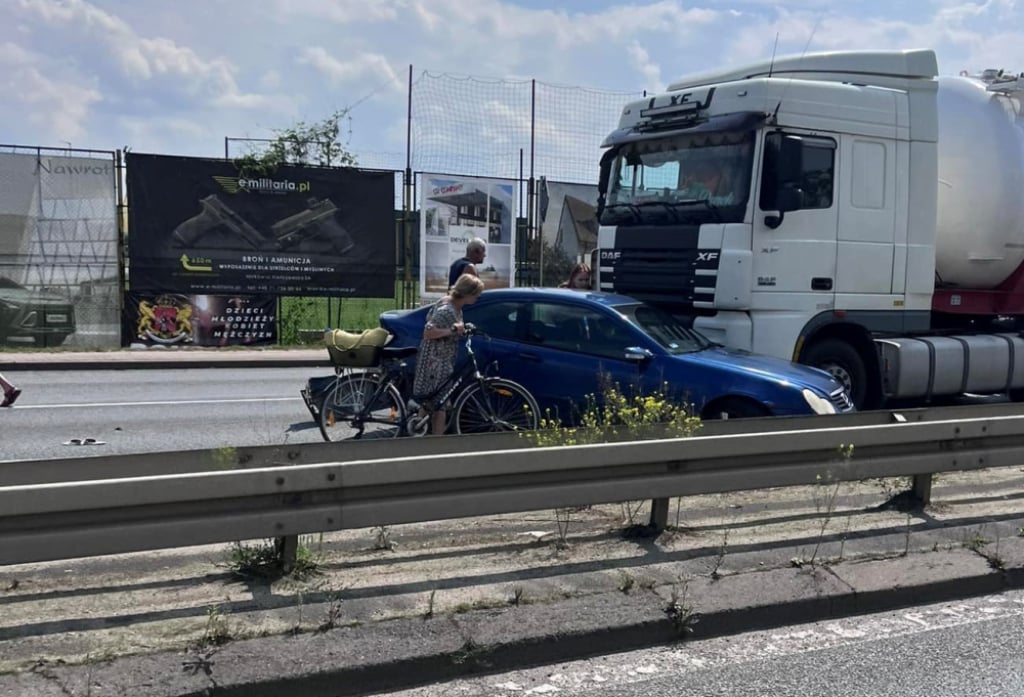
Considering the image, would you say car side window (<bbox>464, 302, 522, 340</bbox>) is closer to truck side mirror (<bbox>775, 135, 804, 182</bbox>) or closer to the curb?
truck side mirror (<bbox>775, 135, 804, 182</bbox>)

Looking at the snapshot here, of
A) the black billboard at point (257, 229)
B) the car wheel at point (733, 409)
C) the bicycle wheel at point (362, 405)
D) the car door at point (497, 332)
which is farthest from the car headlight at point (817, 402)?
the black billboard at point (257, 229)

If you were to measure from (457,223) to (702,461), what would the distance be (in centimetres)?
1454

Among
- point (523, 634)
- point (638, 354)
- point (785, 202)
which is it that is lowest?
point (523, 634)

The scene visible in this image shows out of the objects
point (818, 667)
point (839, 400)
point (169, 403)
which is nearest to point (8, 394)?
point (169, 403)

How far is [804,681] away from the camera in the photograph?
12.8 feet

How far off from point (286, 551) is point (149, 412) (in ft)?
23.0

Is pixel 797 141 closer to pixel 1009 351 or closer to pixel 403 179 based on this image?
pixel 1009 351

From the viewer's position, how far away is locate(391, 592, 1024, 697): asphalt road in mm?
3816

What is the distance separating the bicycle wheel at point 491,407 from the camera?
8.07 m

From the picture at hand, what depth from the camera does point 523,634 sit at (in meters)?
4.04

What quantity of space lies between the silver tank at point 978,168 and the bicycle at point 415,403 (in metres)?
5.63

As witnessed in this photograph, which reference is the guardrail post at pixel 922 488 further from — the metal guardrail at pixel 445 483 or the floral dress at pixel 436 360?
the floral dress at pixel 436 360

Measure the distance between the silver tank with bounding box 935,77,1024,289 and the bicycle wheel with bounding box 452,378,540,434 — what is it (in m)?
5.61

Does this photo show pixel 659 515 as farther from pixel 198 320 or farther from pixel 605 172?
pixel 198 320
